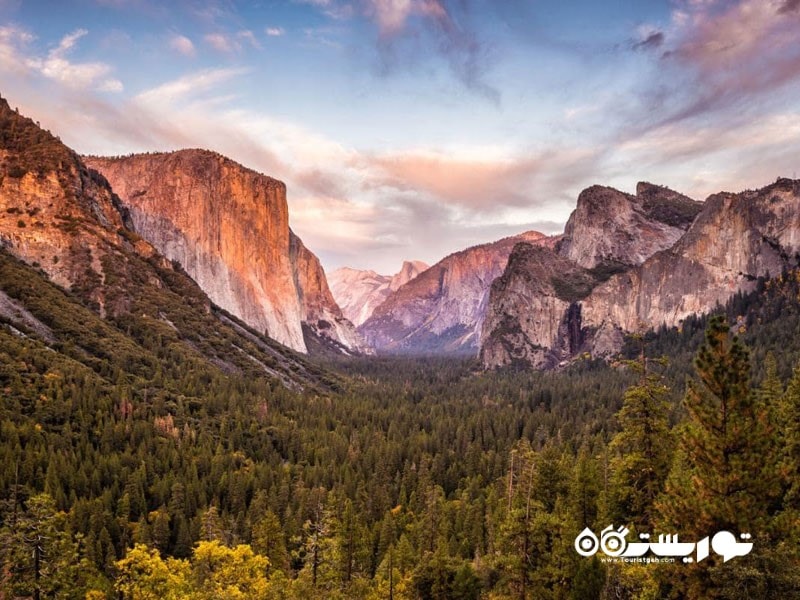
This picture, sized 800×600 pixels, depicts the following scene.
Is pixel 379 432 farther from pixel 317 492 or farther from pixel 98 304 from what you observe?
pixel 98 304

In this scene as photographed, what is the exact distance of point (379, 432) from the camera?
4390 inches

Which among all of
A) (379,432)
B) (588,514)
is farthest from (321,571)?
(379,432)

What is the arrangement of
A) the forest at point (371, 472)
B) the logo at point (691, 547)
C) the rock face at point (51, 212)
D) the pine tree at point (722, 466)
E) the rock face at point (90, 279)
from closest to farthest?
1. the logo at point (691, 547)
2. the pine tree at point (722, 466)
3. the forest at point (371, 472)
4. the rock face at point (90, 279)
5. the rock face at point (51, 212)

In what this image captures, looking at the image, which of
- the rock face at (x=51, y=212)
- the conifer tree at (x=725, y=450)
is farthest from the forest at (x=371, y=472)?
the rock face at (x=51, y=212)

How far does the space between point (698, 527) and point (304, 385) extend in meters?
151

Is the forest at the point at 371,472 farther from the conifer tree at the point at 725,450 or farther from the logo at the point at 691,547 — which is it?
the logo at the point at 691,547

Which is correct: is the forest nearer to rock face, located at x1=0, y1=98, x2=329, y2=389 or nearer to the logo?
the logo

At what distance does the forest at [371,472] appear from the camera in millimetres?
18234

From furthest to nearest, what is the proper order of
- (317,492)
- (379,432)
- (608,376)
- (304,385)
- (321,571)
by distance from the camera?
(608,376) → (304,385) → (379,432) → (317,492) → (321,571)

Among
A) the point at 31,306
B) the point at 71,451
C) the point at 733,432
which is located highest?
the point at 31,306

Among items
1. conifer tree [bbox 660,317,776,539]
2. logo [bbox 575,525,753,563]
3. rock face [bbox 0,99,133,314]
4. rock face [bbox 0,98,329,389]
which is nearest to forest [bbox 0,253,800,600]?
conifer tree [bbox 660,317,776,539]

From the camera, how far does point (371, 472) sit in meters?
89.1

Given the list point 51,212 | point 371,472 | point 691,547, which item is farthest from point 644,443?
point 51,212

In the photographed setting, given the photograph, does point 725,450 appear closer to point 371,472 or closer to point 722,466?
point 722,466
